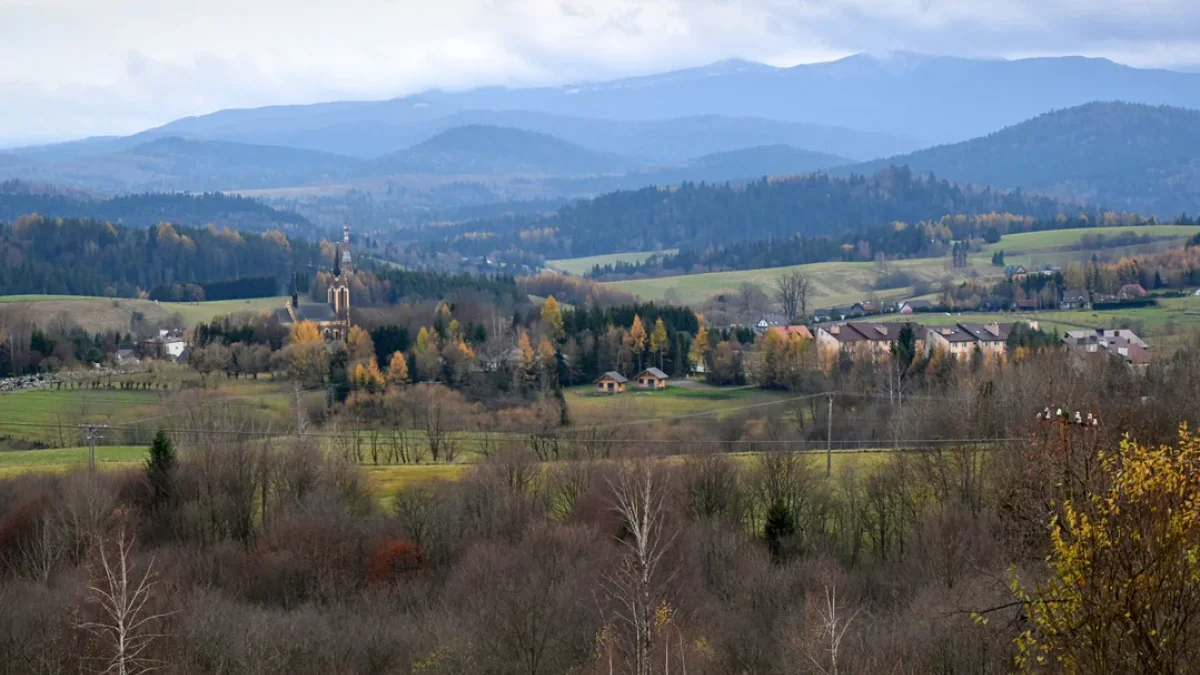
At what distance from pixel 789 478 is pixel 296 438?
58.0 feet

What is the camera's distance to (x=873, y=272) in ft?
513

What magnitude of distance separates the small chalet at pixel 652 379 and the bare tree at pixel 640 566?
3103 centimetres

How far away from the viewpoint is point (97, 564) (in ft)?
106

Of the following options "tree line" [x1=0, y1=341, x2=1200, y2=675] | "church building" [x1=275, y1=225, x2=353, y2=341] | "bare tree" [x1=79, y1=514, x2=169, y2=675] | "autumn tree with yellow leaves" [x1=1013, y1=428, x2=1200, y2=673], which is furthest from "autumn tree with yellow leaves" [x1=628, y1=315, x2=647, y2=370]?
"autumn tree with yellow leaves" [x1=1013, y1=428, x2=1200, y2=673]

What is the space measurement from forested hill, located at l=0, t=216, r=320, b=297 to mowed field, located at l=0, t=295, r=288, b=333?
25734 mm

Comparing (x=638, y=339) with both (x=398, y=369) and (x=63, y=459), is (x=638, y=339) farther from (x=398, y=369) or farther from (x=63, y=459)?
(x=63, y=459)

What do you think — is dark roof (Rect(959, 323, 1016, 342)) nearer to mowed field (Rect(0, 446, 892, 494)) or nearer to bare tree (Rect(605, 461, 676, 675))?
mowed field (Rect(0, 446, 892, 494))

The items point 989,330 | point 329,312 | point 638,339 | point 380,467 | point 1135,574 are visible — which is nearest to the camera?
point 1135,574

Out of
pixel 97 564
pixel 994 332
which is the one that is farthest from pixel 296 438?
pixel 994 332

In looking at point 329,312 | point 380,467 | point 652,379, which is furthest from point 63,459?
point 329,312

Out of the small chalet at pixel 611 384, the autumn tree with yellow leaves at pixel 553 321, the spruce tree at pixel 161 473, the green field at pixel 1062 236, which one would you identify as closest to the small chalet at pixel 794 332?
the small chalet at pixel 611 384

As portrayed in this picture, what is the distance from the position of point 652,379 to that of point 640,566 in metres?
56.1

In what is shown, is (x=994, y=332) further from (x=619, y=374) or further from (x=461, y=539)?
(x=461, y=539)

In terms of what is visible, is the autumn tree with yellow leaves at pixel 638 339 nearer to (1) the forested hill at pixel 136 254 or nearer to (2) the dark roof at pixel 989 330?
(2) the dark roof at pixel 989 330
